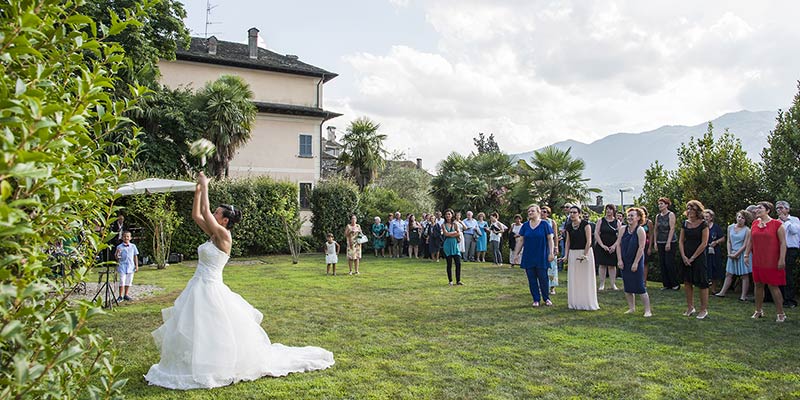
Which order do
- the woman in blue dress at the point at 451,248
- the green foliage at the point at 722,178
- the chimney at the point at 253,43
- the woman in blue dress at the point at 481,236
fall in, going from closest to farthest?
1. the green foliage at the point at 722,178
2. the woman in blue dress at the point at 451,248
3. the woman in blue dress at the point at 481,236
4. the chimney at the point at 253,43

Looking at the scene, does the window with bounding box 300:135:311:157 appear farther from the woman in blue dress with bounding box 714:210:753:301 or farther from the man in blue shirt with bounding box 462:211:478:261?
the woman in blue dress with bounding box 714:210:753:301

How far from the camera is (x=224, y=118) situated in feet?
92.5

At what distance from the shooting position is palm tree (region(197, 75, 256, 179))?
28.1 meters

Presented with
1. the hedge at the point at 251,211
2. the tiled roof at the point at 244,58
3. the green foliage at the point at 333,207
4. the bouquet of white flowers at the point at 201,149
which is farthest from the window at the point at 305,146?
the bouquet of white flowers at the point at 201,149

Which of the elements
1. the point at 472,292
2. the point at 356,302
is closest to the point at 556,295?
the point at 472,292

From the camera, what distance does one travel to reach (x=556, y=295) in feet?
41.8

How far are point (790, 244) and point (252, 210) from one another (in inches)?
799

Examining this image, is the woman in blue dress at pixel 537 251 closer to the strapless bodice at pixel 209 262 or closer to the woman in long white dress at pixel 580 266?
the woman in long white dress at pixel 580 266

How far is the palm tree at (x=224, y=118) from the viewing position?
92.3 ft

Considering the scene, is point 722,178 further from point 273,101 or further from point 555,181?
point 273,101

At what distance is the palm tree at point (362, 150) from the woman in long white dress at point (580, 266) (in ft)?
81.4

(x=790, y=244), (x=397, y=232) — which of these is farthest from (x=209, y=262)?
(x=397, y=232)

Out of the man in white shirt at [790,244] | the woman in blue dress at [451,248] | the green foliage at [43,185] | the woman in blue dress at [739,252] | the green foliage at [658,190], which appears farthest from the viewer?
the green foliage at [658,190]

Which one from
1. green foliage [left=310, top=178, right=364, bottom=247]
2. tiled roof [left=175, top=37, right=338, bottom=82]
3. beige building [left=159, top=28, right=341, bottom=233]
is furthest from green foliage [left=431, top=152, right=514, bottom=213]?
tiled roof [left=175, top=37, right=338, bottom=82]
